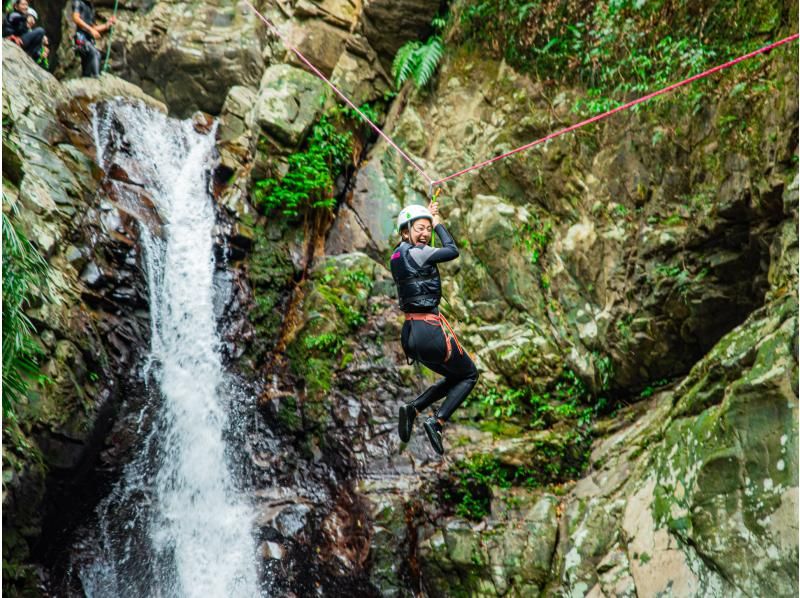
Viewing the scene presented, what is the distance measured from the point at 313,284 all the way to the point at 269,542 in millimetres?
4034

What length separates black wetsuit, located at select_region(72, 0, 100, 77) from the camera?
40.2ft

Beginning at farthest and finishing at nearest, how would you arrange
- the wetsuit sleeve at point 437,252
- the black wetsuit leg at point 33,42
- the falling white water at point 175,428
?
the black wetsuit leg at point 33,42 → the falling white water at point 175,428 → the wetsuit sleeve at point 437,252

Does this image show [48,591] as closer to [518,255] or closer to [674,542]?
[674,542]

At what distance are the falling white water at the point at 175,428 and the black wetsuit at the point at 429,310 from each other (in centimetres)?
406

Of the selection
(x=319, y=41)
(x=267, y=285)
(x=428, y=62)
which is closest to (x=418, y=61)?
(x=428, y=62)

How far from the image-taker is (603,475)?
7.08 meters

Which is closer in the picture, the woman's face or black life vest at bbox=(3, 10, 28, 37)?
the woman's face

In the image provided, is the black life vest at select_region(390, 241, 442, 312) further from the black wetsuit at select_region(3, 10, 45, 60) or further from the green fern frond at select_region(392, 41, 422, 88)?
the black wetsuit at select_region(3, 10, 45, 60)

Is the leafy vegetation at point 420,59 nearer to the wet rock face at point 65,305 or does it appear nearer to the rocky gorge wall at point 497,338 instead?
the rocky gorge wall at point 497,338

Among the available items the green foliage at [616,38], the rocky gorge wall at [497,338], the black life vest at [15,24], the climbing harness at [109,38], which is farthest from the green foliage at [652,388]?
the climbing harness at [109,38]

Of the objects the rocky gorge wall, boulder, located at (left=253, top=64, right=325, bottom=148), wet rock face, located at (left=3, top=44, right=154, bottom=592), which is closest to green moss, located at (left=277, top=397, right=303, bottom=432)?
the rocky gorge wall

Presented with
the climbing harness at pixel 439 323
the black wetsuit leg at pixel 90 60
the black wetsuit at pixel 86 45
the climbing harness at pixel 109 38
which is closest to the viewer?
the climbing harness at pixel 439 323

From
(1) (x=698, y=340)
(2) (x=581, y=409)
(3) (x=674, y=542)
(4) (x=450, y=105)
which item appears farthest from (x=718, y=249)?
(4) (x=450, y=105)

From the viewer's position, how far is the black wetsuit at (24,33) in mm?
11055
